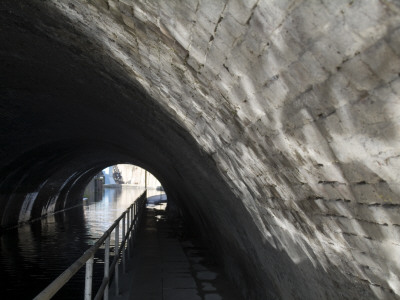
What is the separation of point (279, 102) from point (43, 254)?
34.1 ft

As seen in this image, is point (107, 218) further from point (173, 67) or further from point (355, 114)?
point (355, 114)

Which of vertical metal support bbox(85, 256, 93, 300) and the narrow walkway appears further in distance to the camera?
the narrow walkway

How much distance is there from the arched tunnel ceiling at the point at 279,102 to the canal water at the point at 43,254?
4.26 m

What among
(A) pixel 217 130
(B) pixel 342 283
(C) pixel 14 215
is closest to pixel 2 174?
(C) pixel 14 215

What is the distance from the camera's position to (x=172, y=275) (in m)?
8.32

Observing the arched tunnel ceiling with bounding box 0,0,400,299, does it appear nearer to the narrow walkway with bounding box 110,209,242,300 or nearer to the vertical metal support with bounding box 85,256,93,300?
the vertical metal support with bounding box 85,256,93,300

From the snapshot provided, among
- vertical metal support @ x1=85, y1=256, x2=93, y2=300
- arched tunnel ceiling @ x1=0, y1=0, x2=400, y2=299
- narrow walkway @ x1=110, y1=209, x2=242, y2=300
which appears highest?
arched tunnel ceiling @ x1=0, y1=0, x2=400, y2=299

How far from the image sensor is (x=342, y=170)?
2.11 m

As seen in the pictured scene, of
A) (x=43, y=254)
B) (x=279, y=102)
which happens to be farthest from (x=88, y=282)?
(x=43, y=254)

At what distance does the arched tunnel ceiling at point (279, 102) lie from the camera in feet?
5.60

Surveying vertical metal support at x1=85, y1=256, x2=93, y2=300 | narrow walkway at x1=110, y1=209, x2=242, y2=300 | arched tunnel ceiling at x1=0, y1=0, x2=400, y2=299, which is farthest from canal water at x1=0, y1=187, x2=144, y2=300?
arched tunnel ceiling at x1=0, y1=0, x2=400, y2=299

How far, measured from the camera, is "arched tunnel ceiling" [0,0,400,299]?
1708 mm

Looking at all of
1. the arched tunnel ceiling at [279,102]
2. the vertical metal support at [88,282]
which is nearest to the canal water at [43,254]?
the vertical metal support at [88,282]

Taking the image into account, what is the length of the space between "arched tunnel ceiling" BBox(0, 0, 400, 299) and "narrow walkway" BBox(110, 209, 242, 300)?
186cm
